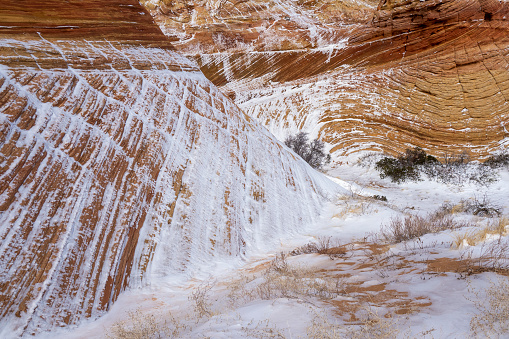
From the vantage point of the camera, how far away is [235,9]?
2394 centimetres

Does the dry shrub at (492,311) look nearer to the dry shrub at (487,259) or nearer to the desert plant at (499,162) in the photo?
the dry shrub at (487,259)

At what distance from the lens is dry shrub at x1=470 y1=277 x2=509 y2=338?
5.36 ft

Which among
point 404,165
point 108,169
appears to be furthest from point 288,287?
point 404,165

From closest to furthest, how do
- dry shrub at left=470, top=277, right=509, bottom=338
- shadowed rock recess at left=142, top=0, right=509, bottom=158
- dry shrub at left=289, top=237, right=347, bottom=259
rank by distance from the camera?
dry shrub at left=470, top=277, right=509, bottom=338, dry shrub at left=289, top=237, right=347, bottom=259, shadowed rock recess at left=142, top=0, right=509, bottom=158

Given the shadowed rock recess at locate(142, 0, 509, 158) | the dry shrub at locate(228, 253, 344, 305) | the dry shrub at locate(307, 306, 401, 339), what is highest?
the shadowed rock recess at locate(142, 0, 509, 158)

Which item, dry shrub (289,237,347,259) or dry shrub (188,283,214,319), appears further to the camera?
dry shrub (289,237,347,259)

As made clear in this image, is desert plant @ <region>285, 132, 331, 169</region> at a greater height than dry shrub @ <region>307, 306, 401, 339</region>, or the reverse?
desert plant @ <region>285, 132, 331, 169</region>

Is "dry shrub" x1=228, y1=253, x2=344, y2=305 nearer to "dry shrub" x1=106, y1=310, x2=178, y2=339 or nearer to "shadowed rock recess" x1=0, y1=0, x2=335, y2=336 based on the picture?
"dry shrub" x1=106, y1=310, x2=178, y2=339

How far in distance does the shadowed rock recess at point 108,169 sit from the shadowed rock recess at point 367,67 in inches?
422

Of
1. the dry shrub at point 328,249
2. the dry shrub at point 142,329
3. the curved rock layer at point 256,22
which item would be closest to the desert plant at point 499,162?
the dry shrub at point 328,249

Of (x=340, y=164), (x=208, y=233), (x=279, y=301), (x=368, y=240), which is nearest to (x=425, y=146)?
(x=340, y=164)

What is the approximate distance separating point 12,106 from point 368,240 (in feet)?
14.8

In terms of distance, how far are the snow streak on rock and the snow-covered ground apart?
0.28 m

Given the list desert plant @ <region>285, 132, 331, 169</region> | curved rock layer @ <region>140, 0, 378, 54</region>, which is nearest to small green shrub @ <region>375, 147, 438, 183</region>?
desert plant @ <region>285, 132, 331, 169</region>
